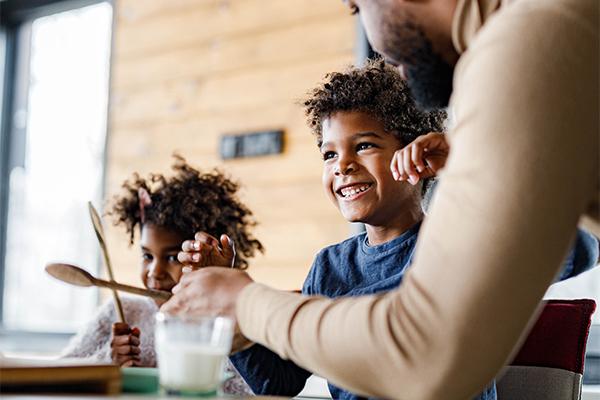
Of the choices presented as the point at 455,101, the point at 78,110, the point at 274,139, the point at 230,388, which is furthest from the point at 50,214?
the point at 455,101

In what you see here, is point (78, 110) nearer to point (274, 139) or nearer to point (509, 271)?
point (274, 139)

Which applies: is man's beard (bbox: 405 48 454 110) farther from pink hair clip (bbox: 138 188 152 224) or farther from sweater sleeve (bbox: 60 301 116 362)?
sweater sleeve (bbox: 60 301 116 362)

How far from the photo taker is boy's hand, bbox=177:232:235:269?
4.86 ft

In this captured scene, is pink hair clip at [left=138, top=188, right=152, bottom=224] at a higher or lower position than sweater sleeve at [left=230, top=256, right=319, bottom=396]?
higher

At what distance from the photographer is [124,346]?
75.1 inches

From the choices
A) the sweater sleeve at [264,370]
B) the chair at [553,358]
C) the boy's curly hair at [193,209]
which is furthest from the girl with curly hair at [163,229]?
the chair at [553,358]

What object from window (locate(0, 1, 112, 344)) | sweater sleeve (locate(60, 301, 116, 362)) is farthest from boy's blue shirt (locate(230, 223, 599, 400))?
window (locate(0, 1, 112, 344))

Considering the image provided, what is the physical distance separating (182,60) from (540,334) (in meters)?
2.24

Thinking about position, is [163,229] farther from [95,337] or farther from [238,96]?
[238,96]

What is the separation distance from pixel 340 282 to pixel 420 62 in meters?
0.70

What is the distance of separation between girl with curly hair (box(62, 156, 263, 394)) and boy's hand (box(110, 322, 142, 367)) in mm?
189

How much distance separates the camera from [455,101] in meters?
0.93

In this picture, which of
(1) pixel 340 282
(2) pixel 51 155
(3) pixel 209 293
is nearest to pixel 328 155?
(1) pixel 340 282

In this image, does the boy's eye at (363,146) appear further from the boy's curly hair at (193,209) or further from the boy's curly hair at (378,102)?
the boy's curly hair at (193,209)
